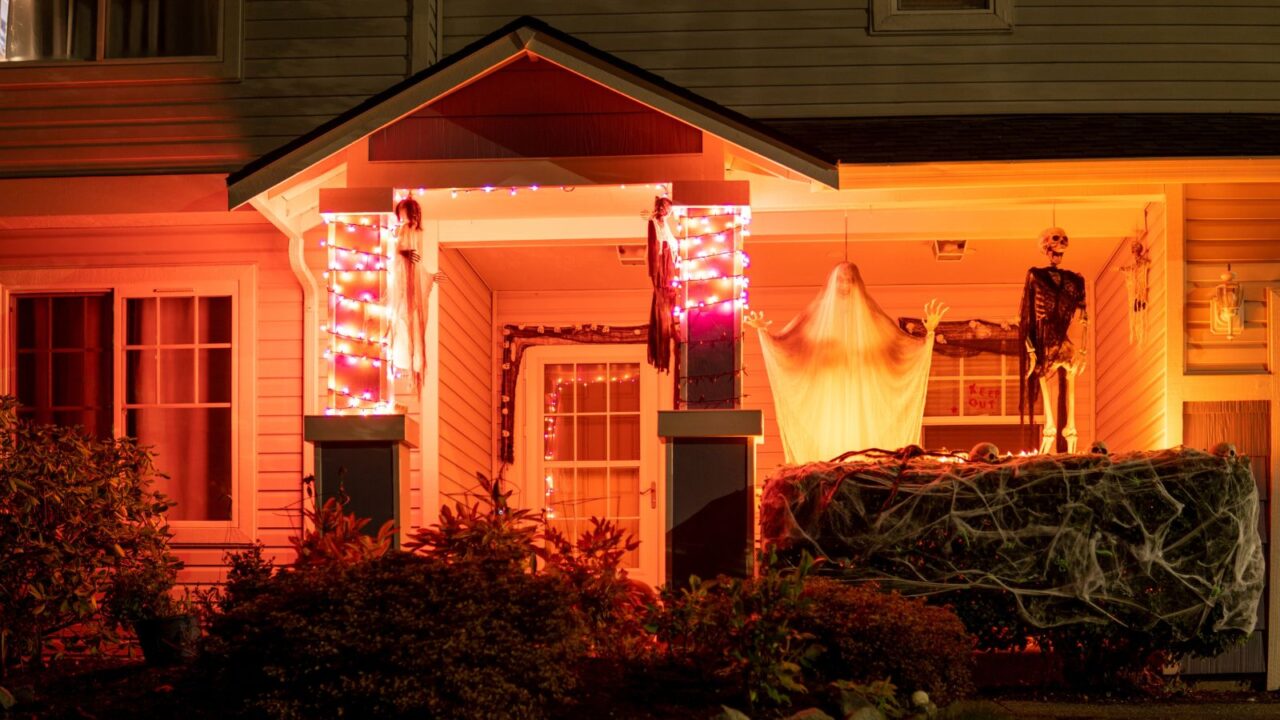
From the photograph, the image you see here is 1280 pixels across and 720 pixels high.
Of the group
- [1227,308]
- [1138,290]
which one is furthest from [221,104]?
[1227,308]

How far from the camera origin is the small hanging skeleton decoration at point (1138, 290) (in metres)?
10.2

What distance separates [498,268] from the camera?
12.1 meters

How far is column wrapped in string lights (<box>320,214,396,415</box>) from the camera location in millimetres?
9641

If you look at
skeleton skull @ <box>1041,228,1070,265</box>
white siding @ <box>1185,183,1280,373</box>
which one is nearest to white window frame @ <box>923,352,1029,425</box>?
skeleton skull @ <box>1041,228,1070,265</box>

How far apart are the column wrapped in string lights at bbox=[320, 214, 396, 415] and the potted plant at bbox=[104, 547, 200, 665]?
1.55 m

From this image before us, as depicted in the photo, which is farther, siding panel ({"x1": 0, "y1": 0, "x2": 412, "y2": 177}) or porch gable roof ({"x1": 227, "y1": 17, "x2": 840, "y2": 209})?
siding panel ({"x1": 0, "y1": 0, "x2": 412, "y2": 177})

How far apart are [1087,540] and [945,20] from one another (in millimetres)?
4472

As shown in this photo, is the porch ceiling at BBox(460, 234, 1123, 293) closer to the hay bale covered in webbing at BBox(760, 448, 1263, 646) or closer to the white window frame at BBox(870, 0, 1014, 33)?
the white window frame at BBox(870, 0, 1014, 33)

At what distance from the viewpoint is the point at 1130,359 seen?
10.8 m

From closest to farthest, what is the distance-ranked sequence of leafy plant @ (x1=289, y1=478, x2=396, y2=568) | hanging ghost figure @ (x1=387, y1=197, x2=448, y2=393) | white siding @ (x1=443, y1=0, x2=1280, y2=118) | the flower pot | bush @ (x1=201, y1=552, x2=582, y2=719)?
bush @ (x1=201, y1=552, x2=582, y2=719)
leafy plant @ (x1=289, y1=478, x2=396, y2=568)
the flower pot
hanging ghost figure @ (x1=387, y1=197, x2=448, y2=393)
white siding @ (x1=443, y1=0, x2=1280, y2=118)

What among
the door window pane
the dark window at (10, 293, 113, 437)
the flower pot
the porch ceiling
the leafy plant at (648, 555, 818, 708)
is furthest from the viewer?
the door window pane

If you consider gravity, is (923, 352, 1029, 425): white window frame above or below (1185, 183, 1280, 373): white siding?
below

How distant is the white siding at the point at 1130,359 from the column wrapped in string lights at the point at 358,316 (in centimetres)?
512

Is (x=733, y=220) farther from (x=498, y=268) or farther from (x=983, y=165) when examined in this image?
(x=498, y=268)
